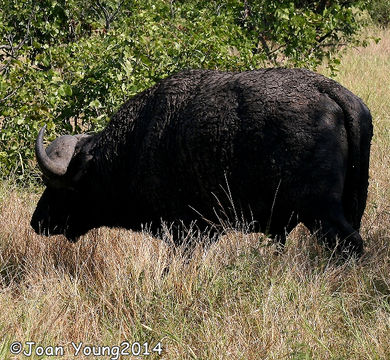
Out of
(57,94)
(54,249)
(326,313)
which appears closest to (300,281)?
(326,313)

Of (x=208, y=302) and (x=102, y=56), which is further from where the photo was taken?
(x=102, y=56)

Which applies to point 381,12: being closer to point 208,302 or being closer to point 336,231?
point 336,231

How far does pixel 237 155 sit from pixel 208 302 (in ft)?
3.98

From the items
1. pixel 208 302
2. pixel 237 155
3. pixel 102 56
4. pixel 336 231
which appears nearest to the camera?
pixel 208 302

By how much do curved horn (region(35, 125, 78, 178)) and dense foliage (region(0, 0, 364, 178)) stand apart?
3.30 ft

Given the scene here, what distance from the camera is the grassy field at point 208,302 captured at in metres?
3.96

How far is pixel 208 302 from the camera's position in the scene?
14.5ft

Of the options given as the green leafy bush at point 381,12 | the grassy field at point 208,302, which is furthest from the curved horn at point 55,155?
the green leafy bush at point 381,12

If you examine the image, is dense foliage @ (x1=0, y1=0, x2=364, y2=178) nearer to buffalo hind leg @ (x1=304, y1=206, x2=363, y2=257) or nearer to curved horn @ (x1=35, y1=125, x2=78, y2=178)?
curved horn @ (x1=35, y1=125, x2=78, y2=178)

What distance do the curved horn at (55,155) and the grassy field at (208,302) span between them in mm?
640

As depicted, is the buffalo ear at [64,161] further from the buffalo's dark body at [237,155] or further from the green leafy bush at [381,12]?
the green leafy bush at [381,12]

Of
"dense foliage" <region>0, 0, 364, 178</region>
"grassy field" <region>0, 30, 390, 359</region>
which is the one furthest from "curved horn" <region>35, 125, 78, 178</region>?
"dense foliage" <region>0, 0, 364, 178</region>

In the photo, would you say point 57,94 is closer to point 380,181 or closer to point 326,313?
point 380,181

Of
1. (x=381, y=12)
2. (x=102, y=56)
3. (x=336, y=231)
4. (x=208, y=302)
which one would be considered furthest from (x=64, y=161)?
(x=381, y=12)
